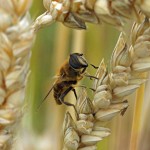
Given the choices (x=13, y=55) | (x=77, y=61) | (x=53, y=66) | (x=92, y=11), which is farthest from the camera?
(x=53, y=66)

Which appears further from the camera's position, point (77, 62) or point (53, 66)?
point (53, 66)

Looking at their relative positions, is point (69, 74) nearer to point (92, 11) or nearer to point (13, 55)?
point (92, 11)

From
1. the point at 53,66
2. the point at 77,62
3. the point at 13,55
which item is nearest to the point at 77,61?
the point at 77,62

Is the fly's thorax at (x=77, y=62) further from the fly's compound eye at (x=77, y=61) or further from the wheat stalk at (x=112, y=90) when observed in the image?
the wheat stalk at (x=112, y=90)

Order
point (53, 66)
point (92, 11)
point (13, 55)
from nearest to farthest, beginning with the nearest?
point (13, 55) → point (92, 11) → point (53, 66)

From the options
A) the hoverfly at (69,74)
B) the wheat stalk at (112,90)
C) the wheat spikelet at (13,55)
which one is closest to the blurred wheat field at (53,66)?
the hoverfly at (69,74)
